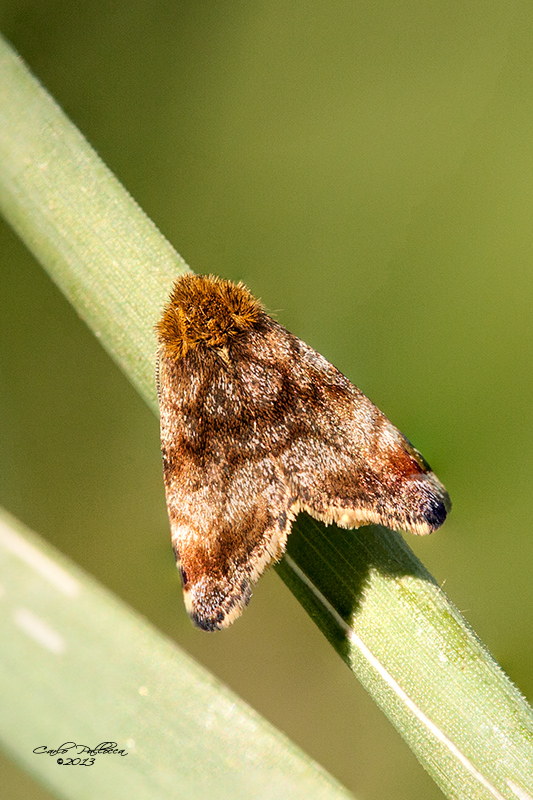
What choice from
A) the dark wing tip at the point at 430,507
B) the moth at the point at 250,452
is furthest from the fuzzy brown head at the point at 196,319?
the dark wing tip at the point at 430,507

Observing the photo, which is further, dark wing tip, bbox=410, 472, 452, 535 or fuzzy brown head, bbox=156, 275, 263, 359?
fuzzy brown head, bbox=156, 275, 263, 359

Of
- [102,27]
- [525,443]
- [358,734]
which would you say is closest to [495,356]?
[525,443]

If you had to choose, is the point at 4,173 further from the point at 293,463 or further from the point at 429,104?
the point at 429,104

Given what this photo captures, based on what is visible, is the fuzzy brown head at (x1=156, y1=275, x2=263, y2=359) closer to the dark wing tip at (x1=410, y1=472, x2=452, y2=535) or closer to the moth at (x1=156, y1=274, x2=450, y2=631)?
the moth at (x1=156, y1=274, x2=450, y2=631)

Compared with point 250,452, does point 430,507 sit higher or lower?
higher

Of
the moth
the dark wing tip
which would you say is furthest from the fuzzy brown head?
the dark wing tip

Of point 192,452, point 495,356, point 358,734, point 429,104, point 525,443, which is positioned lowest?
point 358,734

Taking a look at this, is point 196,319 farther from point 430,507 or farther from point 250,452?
point 430,507

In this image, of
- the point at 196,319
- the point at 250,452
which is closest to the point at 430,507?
the point at 250,452
